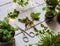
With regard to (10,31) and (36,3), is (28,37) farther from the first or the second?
(36,3)

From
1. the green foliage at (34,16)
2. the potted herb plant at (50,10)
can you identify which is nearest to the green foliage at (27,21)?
the green foliage at (34,16)

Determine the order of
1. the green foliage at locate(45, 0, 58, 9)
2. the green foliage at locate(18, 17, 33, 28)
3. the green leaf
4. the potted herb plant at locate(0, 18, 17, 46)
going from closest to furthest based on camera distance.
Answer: the potted herb plant at locate(0, 18, 17, 46) → the green foliage at locate(18, 17, 33, 28) → the green foliage at locate(45, 0, 58, 9) → the green leaf

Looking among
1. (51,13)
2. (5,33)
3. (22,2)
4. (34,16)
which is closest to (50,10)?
(51,13)

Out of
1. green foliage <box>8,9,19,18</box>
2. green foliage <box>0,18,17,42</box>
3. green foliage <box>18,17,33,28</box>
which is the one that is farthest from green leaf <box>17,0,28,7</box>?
green foliage <box>0,18,17,42</box>

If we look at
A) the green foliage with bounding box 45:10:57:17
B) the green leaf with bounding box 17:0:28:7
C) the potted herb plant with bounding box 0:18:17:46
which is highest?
the green leaf with bounding box 17:0:28:7

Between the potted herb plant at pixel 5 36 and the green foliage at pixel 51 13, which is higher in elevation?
the green foliage at pixel 51 13

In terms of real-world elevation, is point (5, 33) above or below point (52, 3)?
below

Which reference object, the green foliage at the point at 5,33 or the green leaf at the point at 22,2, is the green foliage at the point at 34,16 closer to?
the green leaf at the point at 22,2

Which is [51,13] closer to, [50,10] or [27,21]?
[50,10]

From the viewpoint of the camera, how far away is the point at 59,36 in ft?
3.96

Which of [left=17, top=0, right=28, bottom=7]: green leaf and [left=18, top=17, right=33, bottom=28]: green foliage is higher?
[left=17, top=0, right=28, bottom=7]: green leaf

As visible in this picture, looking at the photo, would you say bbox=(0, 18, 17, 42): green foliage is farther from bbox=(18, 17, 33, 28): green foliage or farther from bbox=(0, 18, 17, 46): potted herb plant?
bbox=(18, 17, 33, 28): green foliage

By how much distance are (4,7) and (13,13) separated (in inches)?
9.7

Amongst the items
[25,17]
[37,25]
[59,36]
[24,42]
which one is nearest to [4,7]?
[25,17]
